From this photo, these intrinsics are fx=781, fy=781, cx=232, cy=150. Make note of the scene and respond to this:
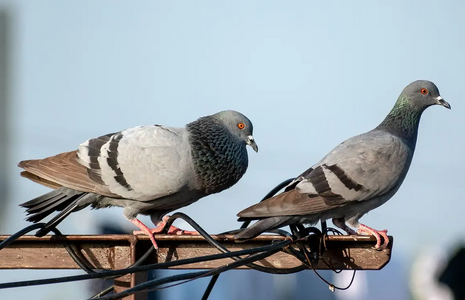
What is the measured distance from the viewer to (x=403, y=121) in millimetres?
7535

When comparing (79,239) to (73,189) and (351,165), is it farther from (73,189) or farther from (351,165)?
(351,165)

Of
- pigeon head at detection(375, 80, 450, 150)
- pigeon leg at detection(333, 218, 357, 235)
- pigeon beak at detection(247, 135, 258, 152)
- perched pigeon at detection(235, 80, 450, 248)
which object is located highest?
pigeon beak at detection(247, 135, 258, 152)

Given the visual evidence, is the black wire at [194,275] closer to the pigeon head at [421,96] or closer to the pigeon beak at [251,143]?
the pigeon beak at [251,143]

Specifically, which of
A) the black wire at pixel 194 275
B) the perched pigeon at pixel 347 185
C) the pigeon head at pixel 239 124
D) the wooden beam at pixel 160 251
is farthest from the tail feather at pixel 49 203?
the black wire at pixel 194 275

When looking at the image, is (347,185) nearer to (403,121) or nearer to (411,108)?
(403,121)

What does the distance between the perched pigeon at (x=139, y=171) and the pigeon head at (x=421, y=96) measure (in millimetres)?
1868

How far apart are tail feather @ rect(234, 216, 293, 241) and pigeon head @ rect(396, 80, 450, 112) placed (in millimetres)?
2412

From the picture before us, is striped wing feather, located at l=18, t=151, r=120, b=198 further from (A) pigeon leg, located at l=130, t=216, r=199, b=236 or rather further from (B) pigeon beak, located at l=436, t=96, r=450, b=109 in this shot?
(B) pigeon beak, located at l=436, t=96, r=450, b=109

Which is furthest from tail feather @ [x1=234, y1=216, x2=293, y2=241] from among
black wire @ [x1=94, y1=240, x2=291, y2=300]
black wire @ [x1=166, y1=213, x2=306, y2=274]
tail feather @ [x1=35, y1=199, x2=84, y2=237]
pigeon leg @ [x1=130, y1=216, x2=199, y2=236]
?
tail feather @ [x1=35, y1=199, x2=84, y2=237]

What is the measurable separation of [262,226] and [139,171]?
145cm

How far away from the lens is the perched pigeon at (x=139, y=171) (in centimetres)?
653

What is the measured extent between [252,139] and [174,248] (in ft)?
6.91

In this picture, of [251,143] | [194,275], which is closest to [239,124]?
[251,143]

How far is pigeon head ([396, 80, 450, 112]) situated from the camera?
771cm
